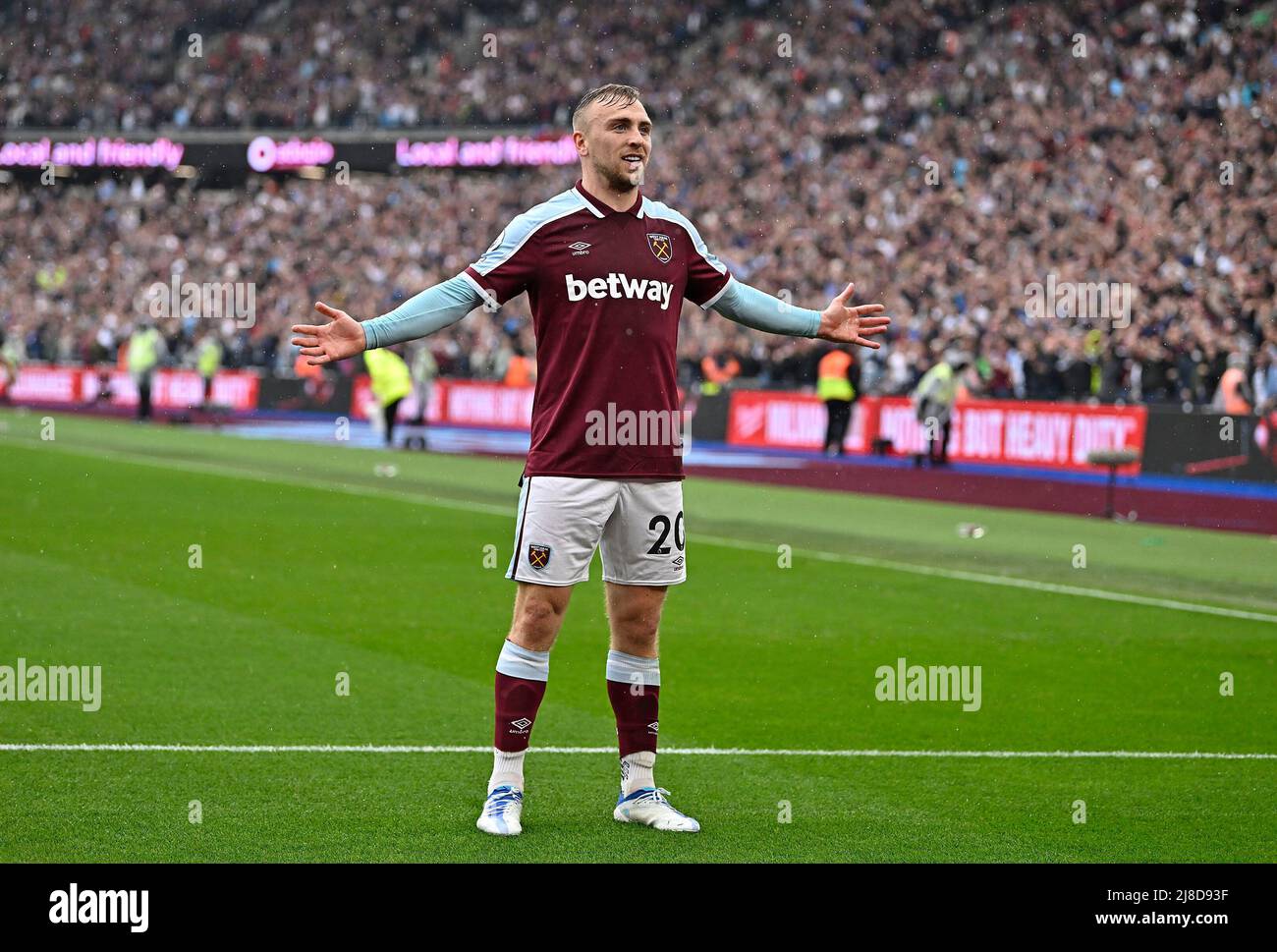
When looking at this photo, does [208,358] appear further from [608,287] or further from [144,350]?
[608,287]

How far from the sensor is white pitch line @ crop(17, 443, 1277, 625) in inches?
501

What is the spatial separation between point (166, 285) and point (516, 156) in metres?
9.96

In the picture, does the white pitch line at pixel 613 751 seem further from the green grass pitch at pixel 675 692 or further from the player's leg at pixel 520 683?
the player's leg at pixel 520 683

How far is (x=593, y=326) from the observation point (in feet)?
19.8

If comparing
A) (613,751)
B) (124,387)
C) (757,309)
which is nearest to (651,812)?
(613,751)

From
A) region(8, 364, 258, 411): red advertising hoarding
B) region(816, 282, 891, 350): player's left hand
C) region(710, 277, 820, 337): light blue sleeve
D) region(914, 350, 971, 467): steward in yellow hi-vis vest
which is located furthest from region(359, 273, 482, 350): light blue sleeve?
region(8, 364, 258, 411): red advertising hoarding

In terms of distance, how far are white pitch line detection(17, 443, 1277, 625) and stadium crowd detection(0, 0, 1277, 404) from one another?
34.0ft

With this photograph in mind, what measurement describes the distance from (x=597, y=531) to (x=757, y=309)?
99 centimetres

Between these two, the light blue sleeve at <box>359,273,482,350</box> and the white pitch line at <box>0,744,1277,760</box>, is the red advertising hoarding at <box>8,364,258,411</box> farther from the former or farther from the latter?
the light blue sleeve at <box>359,273,482,350</box>

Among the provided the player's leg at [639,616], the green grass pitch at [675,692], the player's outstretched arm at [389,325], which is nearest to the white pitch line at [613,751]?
the green grass pitch at [675,692]

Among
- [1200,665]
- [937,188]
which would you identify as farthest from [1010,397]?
[1200,665]

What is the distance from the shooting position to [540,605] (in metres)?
6.13

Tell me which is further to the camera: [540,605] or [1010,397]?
[1010,397]

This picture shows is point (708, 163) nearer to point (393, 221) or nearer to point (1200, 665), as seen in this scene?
point (393, 221)
